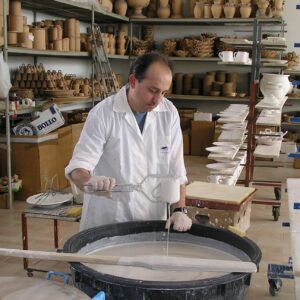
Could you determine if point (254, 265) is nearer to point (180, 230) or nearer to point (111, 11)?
point (180, 230)

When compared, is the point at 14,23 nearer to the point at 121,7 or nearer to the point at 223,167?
the point at 223,167

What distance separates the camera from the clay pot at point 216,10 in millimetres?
7227

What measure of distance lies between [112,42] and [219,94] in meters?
1.73

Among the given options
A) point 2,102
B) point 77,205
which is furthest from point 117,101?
point 2,102

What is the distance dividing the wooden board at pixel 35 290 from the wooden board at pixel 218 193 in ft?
6.59

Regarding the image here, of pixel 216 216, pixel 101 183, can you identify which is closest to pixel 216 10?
pixel 216 216

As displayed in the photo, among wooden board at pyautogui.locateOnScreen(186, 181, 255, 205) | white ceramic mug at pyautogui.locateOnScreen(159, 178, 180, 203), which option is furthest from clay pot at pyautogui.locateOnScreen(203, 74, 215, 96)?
white ceramic mug at pyautogui.locateOnScreen(159, 178, 180, 203)

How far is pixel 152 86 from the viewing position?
1961 mm

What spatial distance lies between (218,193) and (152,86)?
1533 mm

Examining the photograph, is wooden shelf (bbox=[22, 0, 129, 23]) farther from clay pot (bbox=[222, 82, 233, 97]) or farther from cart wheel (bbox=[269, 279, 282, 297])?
cart wheel (bbox=[269, 279, 282, 297])

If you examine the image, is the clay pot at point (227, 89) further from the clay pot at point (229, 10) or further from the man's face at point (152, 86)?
the man's face at point (152, 86)

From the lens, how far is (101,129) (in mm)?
2107

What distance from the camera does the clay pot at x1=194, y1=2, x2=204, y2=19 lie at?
24.2 ft

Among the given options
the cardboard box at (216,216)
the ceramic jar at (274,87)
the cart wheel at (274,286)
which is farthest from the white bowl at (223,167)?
the cart wheel at (274,286)
